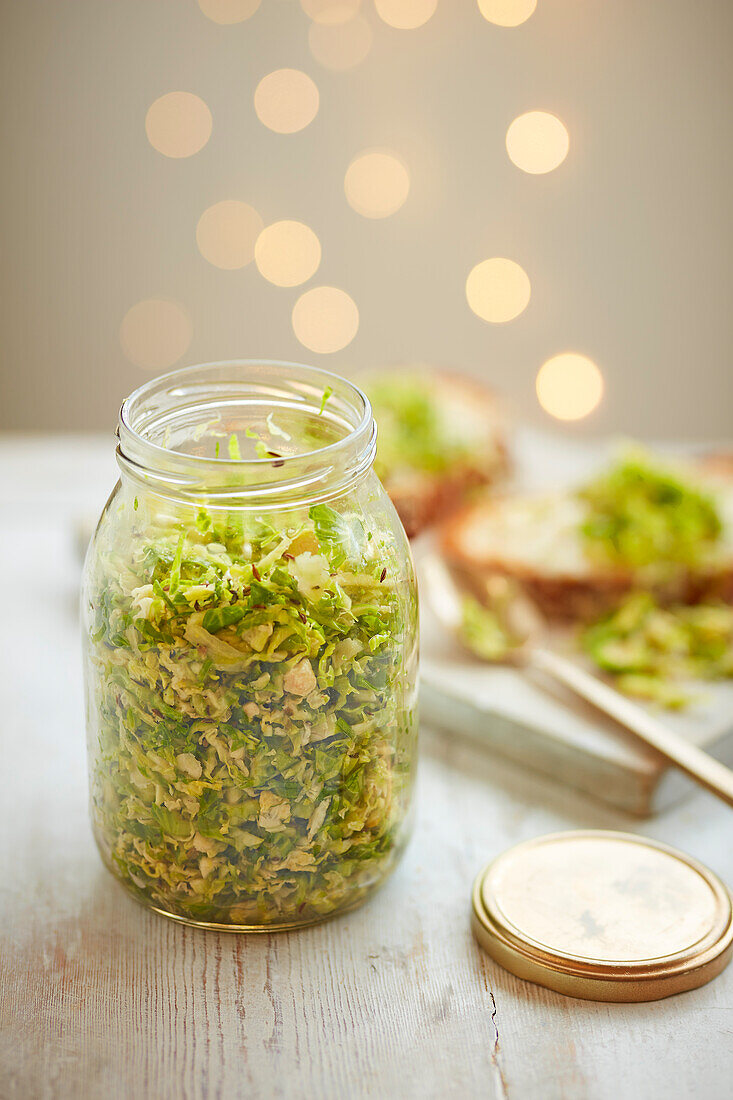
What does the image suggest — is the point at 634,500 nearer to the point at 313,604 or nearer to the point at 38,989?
the point at 313,604

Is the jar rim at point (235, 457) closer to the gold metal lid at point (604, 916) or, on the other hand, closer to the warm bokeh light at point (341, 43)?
the gold metal lid at point (604, 916)

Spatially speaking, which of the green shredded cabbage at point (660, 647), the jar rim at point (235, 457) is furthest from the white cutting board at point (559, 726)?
the jar rim at point (235, 457)

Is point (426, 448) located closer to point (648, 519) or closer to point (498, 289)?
point (648, 519)

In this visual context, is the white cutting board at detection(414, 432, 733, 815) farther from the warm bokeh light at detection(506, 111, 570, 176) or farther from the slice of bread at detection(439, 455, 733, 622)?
the warm bokeh light at detection(506, 111, 570, 176)

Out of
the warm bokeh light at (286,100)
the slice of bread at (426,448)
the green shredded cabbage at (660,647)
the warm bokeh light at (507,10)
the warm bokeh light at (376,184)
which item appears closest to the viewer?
the green shredded cabbage at (660,647)

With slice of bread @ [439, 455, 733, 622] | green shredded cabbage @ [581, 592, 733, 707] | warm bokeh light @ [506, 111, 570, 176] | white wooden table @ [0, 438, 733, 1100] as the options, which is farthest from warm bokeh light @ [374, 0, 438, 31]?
white wooden table @ [0, 438, 733, 1100]
